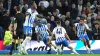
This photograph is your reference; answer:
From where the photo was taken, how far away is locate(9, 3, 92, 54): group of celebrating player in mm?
19750

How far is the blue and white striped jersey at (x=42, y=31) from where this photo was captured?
22.6 m

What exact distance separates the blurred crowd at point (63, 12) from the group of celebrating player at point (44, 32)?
0.87m

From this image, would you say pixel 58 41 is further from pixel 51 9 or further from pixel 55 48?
pixel 51 9

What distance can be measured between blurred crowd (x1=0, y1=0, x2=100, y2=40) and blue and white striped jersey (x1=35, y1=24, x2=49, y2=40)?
31.4 inches

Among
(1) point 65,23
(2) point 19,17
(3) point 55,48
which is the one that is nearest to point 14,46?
(2) point 19,17

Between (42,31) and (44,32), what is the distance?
4.8 inches

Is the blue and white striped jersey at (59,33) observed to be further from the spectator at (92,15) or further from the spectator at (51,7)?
the spectator at (92,15)

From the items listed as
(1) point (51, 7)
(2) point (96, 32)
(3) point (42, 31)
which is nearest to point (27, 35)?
(3) point (42, 31)

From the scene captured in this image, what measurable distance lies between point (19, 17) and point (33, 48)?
154 inches

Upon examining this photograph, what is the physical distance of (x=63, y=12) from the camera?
25.9 metres

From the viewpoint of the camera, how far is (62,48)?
2261 centimetres

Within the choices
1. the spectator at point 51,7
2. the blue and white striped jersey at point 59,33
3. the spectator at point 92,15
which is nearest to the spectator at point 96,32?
the spectator at point 92,15

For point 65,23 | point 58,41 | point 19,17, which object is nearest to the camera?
point 19,17

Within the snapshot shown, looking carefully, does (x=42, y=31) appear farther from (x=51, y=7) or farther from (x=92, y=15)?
(x=92, y=15)
